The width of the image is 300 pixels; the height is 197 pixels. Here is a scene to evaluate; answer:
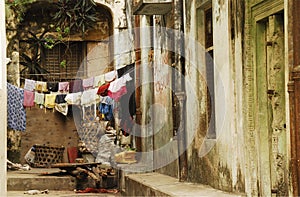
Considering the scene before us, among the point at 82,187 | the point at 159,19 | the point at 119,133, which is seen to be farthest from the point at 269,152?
the point at 119,133

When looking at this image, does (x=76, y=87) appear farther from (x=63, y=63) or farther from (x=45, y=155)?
(x=45, y=155)

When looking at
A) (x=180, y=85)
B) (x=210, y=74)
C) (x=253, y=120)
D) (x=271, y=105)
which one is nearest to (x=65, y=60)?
(x=180, y=85)

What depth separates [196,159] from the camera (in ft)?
41.0

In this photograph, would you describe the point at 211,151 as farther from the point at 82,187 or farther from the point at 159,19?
the point at 82,187

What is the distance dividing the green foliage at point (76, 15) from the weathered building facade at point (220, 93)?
301 cm

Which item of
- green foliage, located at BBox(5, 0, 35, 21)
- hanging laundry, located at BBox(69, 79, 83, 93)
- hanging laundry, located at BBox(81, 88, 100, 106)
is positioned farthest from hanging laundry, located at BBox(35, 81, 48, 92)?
green foliage, located at BBox(5, 0, 35, 21)

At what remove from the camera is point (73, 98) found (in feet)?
64.4

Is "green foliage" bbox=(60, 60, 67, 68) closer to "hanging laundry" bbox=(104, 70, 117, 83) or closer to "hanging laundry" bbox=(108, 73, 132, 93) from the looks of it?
"hanging laundry" bbox=(104, 70, 117, 83)

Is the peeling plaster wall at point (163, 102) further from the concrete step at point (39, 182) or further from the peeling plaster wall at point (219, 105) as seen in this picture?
the concrete step at point (39, 182)

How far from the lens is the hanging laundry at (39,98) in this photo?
1938 centimetres

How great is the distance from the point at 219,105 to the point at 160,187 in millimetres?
2151

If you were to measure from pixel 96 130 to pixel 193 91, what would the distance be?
8.97 metres

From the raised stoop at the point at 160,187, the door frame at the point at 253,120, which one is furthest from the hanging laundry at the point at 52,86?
the door frame at the point at 253,120

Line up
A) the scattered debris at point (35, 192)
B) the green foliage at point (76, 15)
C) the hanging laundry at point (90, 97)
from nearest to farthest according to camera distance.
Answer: the scattered debris at point (35, 192) < the hanging laundry at point (90, 97) < the green foliage at point (76, 15)
